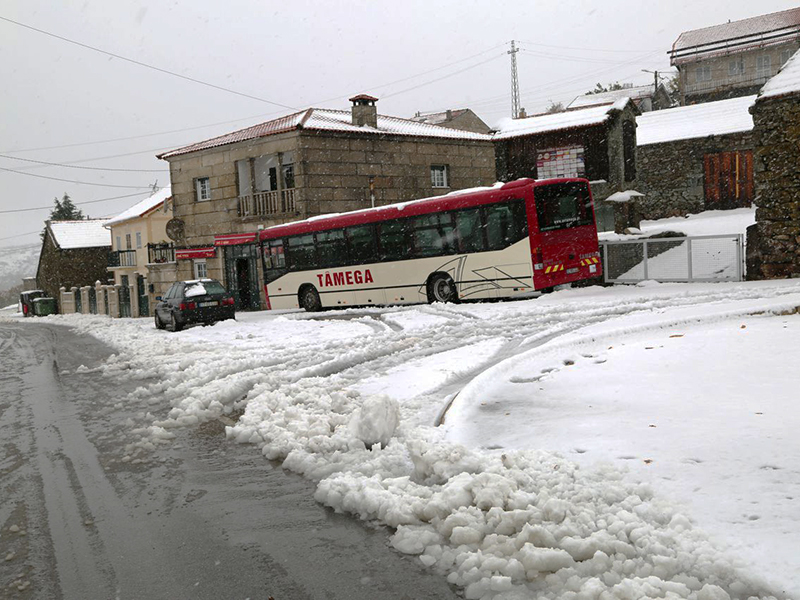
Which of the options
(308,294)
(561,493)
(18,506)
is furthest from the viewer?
(308,294)

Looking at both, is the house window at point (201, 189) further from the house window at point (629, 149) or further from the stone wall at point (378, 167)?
the house window at point (629, 149)

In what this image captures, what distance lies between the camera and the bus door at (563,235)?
A: 18.0 meters

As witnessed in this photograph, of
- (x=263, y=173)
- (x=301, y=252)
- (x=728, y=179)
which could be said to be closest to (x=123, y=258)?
(x=263, y=173)

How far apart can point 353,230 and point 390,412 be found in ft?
55.9

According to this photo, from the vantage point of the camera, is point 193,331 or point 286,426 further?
point 193,331

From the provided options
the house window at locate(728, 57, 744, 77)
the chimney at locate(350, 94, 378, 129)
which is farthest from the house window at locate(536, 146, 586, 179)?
the house window at locate(728, 57, 744, 77)

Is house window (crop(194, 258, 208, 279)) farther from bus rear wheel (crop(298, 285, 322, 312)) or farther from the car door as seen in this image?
the car door

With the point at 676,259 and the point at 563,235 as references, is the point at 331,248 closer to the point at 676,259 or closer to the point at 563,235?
the point at 563,235

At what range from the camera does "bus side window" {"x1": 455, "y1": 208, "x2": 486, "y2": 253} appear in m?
19.1

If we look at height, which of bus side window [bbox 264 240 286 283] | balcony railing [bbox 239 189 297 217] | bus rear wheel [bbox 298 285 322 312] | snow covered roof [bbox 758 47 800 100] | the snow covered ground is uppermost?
snow covered roof [bbox 758 47 800 100]

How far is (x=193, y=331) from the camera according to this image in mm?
20188

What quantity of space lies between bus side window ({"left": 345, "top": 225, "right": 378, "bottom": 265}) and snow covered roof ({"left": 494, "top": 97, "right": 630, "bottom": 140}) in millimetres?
15720

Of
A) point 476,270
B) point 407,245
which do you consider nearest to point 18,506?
point 476,270

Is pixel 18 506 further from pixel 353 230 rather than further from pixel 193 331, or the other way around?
pixel 353 230
